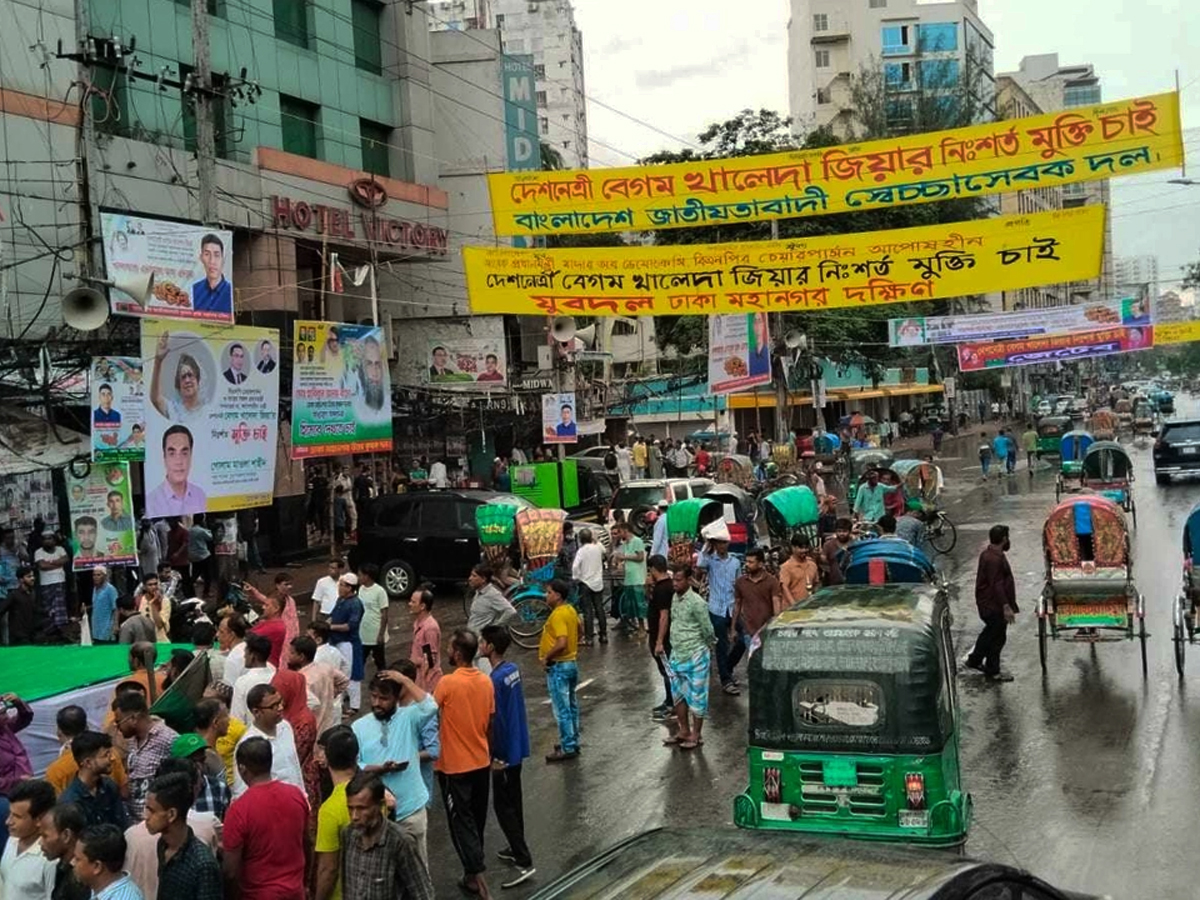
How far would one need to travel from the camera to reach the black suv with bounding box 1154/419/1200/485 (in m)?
34.2

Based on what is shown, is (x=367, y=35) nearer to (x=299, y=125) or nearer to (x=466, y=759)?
(x=299, y=125)

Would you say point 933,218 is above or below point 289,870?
above

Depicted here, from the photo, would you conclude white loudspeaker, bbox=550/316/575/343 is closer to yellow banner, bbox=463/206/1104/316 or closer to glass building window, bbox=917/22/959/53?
yellow banner, bbox=463/206/1104/316

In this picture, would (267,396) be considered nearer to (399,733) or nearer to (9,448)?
(9,448)

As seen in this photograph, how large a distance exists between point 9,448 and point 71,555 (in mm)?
2342

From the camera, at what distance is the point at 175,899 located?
5535 mm

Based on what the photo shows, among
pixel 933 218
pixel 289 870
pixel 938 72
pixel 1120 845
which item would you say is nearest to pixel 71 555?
pixel 289 870

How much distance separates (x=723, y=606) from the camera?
1346 centimetres

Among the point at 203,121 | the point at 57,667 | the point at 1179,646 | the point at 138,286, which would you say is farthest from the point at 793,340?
the point at 57,667

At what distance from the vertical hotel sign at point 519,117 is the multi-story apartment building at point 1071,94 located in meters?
72.4

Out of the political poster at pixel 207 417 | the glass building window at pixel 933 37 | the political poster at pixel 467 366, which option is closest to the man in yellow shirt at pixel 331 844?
the political poster at pixel 207 417

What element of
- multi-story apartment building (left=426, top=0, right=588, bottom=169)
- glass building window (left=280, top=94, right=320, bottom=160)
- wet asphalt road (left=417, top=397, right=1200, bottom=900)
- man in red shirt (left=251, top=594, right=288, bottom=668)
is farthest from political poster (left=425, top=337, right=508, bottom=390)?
multi-story apartment building (left=426, top=0, right=588, bottom=169)

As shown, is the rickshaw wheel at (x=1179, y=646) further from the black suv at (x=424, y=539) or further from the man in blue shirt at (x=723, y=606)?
the black suv at (x=424, y=539)

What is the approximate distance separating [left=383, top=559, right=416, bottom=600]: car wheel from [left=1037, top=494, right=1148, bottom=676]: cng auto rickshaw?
1157cm
